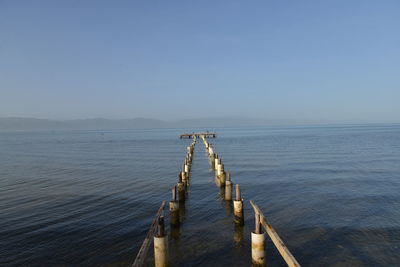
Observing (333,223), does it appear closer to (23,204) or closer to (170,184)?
(170,184)

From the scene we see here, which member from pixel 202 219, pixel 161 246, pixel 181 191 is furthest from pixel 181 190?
pixel 161 246

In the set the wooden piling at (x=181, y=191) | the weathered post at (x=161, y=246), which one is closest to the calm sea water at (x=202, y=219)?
the wooden piling at (x=181, y=191)

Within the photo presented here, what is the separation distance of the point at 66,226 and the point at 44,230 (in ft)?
3.33

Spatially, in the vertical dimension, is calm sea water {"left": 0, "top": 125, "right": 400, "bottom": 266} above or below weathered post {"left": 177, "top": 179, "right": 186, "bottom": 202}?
below

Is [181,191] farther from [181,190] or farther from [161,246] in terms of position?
[161,246]

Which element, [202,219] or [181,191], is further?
[181,191]

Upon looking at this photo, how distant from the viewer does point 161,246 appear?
956 centimetres

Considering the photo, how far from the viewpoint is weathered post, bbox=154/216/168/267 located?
31.2 feet

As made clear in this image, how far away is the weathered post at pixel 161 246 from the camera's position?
31.2 ft

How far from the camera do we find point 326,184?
24250 millimetres

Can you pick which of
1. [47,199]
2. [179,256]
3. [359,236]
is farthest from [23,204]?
[359,236]

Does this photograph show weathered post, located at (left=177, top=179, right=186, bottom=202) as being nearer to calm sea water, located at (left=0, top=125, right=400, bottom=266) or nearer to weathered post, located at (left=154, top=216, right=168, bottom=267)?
calm sea water, located at (left=0, top=125, right=400, bottom=266)

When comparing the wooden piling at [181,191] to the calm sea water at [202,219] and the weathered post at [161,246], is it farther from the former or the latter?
the weathered post at [161,246]

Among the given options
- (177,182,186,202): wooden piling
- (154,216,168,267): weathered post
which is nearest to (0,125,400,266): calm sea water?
(177,182,186,202): wooden piling
